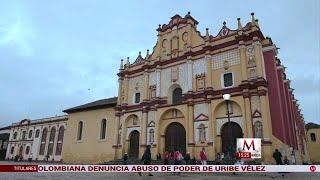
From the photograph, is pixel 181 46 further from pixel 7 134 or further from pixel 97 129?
pixel 7 134

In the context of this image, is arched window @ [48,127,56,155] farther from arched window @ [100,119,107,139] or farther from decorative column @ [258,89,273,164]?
decorative column @ [258,89,273,164]

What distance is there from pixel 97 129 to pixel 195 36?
17.7m

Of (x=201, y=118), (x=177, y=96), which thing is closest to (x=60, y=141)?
(x=177, y=96)

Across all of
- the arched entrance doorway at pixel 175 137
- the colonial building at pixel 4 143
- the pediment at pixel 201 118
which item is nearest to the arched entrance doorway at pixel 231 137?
the pediment at pixel 201 118

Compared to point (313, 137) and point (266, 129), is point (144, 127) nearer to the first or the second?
point (266, 129)

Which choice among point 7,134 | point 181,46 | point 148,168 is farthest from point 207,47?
point 7,134

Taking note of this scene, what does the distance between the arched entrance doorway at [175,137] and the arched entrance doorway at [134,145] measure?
4046 mm

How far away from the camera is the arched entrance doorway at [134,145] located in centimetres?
3066

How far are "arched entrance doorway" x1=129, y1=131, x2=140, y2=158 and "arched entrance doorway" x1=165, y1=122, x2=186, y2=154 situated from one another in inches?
159

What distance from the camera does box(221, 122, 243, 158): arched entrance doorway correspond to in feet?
77.8

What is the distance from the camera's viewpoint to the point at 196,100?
26.3 meters

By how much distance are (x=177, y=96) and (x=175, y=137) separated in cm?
437

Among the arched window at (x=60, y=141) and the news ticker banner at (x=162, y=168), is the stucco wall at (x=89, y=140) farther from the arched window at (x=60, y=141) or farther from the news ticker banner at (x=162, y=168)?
the news ticker banner at (x=162, y=168)

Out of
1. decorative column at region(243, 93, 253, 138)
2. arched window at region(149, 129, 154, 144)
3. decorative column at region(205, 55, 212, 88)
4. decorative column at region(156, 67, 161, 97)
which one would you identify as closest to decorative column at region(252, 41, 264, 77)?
decorative column at region(243, 93, 253, 138)
